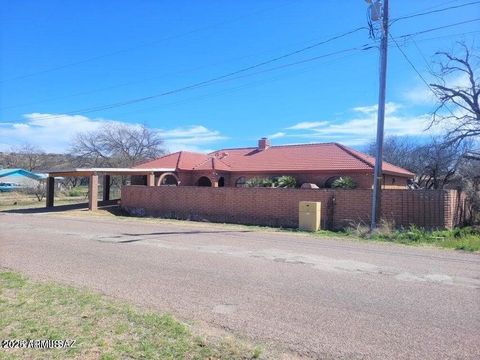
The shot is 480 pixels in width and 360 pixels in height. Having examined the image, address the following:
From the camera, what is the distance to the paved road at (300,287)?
4.75m

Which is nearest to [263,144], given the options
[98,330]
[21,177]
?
[98,330]

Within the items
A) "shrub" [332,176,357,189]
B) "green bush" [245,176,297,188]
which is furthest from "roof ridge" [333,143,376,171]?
"green bush" [245,176,297,188]

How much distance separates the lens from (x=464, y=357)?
4.27m

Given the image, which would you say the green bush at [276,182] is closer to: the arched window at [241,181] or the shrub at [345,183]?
the shrub at [345,183]

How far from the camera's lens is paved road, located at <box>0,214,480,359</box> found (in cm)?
475

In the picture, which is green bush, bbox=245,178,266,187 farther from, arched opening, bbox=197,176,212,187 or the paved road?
the paved road

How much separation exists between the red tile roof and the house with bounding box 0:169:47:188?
2089 cm

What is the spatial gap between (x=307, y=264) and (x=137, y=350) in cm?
551

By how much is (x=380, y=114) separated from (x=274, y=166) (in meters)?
13.5

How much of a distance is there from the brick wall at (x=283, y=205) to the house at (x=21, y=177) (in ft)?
83.4

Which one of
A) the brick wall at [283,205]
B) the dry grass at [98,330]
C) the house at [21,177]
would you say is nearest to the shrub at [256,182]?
the brick wall at [283,205]

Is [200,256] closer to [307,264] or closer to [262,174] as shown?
[307,264]

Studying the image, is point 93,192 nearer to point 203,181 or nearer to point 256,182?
point 203,181

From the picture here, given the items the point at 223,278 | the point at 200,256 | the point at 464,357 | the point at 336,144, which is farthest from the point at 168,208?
the point at 464,357
